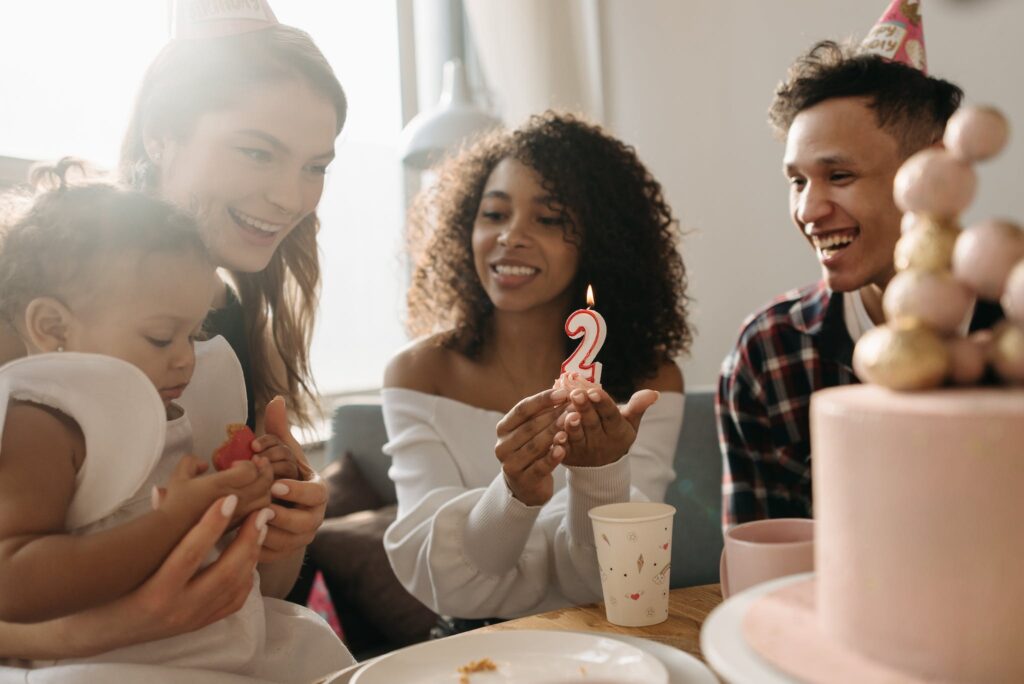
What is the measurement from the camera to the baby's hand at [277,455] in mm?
792

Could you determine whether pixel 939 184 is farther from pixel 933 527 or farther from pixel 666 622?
pixel 666 622

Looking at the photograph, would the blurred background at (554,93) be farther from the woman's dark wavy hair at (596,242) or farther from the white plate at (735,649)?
the white plate at (735,649)

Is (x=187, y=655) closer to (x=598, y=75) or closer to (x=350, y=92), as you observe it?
(x=350, y=92)

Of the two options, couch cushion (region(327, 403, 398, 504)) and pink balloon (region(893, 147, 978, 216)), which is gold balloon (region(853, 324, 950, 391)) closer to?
pink balloon (region(893, 147, 978, 216))

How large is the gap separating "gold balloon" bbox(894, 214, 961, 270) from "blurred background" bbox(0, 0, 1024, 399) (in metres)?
1.76

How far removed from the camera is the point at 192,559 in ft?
2.24

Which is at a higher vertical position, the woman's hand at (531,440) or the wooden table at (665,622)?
the woman's hand at (531,440)

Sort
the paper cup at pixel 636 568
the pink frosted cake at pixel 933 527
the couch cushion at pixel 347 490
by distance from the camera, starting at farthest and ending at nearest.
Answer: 1. the couch cushion at pixel 347 490
2. the paper cup at pixel 636 568
3. the pink frosted cake at pixel 933 527

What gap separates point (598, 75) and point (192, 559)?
126 inches

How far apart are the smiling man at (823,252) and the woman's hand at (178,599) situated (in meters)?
1.10

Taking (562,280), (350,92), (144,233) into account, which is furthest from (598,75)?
(144,233)

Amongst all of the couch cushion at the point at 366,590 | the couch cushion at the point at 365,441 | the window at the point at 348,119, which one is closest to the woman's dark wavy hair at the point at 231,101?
the couch cushion at the point at 366,590

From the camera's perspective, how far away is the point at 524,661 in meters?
0.73

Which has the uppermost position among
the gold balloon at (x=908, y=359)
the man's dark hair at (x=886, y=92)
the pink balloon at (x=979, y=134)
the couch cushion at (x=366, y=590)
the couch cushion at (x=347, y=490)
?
the man's dark hair at (x=886, y=92)
